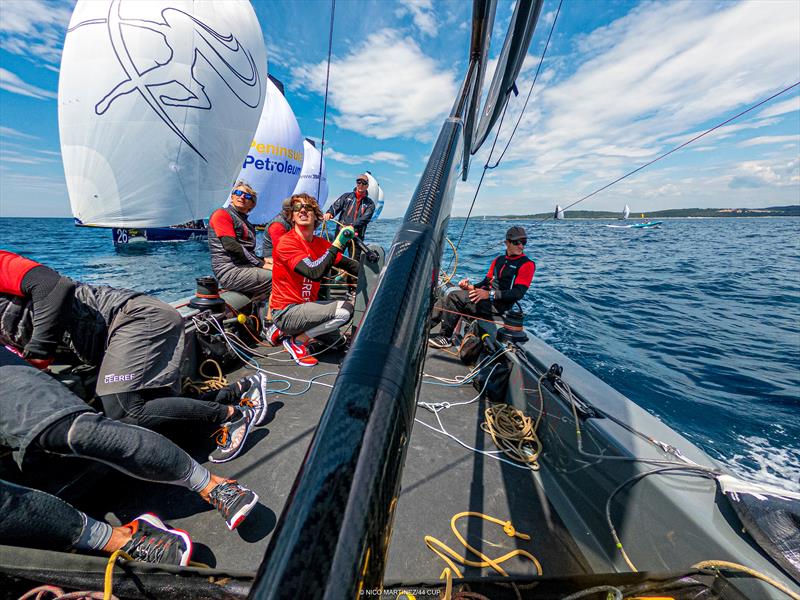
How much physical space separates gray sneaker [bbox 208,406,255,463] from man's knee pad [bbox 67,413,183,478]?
53cm

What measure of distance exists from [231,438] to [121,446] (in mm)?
739

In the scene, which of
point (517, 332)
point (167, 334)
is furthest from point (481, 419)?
point (167, 334)

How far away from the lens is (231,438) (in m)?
2.12

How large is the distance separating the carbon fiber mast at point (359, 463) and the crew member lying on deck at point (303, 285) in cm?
273

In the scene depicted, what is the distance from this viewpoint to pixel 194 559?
151 cm

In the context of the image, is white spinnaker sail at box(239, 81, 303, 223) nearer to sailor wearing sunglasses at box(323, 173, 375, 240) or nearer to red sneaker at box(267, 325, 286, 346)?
sailor wearing sunglasses at box(323, 173, 375, 240)

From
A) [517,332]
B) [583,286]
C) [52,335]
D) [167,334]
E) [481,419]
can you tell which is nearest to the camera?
[52,335]

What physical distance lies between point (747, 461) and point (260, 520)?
14.5 feet

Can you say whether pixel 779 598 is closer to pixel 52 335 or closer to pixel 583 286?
pixel 52 335

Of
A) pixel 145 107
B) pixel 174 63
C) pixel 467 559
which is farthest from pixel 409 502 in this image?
pixel 174 63

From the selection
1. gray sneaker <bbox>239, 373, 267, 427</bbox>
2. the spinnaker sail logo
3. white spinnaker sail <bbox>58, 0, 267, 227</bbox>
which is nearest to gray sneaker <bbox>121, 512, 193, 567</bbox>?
gray sneaker <bbox>239, 373, 267, 427</bbox>

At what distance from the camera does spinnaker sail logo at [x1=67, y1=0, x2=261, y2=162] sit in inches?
187

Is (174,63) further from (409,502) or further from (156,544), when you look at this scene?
(409,502)

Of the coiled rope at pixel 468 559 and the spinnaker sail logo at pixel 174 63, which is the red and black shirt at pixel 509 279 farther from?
the spinnaker sail logo at pixel 174 63
